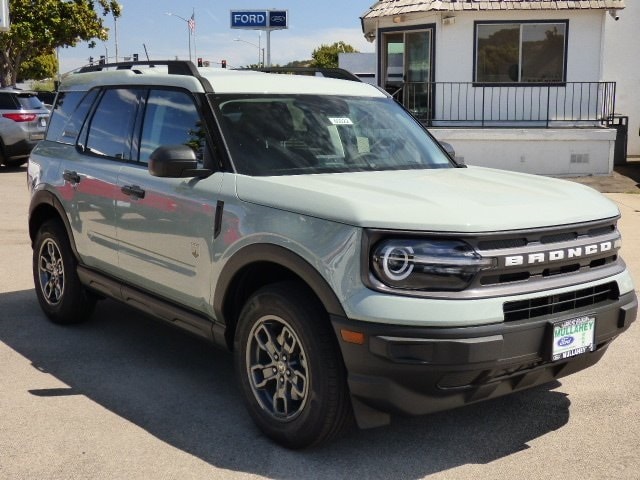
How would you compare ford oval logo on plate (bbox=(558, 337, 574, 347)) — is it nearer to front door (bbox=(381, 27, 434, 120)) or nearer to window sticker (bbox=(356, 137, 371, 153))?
window sticker (bbox=(356, 137, 371, 153))

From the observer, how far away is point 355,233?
11.3 feet

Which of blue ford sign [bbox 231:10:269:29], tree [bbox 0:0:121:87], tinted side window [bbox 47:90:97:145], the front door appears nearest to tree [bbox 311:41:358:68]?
tree [bbox 0:0:121:87]

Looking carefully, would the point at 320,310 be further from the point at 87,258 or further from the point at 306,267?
the point at 87,258

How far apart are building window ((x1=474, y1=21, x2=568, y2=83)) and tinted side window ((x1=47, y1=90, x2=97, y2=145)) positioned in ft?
43.4

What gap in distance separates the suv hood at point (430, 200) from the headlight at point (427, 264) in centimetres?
8

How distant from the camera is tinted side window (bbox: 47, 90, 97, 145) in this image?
579cm

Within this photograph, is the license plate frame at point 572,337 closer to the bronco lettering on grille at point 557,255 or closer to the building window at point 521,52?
the bronco lettering on grille at point 557,255

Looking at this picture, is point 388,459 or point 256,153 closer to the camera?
point 388,459

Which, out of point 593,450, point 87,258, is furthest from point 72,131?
point 593,450

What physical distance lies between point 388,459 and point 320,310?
2.61 feet

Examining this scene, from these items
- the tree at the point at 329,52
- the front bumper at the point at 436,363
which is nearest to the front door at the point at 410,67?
the front bumper at the point at 436,363

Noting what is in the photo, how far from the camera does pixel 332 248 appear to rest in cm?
352

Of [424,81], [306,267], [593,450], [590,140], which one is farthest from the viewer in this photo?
[424,81]

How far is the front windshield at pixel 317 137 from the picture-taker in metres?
4.35
